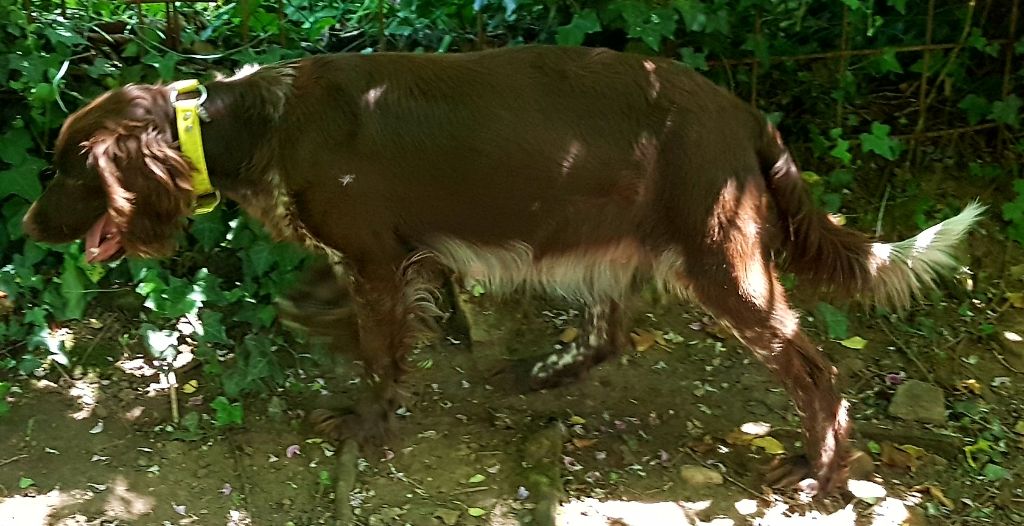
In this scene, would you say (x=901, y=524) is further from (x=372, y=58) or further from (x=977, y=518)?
(x=372, y=58)

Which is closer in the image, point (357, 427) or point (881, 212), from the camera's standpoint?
point (357, 427)

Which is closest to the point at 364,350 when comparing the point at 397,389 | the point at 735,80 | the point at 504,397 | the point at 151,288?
the point at 397,389

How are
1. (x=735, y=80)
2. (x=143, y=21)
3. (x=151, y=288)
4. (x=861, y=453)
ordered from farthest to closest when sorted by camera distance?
(x=735, y=80) → (x=143, y=21) → (x=151, y=288) → (x=861, y=453)

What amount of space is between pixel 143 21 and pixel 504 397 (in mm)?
1938

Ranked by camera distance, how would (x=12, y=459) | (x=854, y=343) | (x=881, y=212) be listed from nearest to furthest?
1. (x=12, y=459)
2. (x=854, y=343)
3. (x=881, y=212)

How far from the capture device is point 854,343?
3.74 meters

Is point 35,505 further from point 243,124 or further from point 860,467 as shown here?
point 860,467

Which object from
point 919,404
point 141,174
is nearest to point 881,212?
point 919,404

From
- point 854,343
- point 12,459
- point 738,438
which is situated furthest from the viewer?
point 854,343

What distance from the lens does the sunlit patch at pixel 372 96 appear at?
9.42ft

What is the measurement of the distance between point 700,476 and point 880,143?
1.58 metres

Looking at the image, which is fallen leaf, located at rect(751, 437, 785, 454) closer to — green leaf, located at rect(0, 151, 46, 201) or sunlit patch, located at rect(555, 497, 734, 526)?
sunlit patch, located at rect(555, 497, 734, 526)

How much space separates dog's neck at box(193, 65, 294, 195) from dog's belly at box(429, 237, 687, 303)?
59 cm

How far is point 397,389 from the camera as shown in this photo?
3264mm
